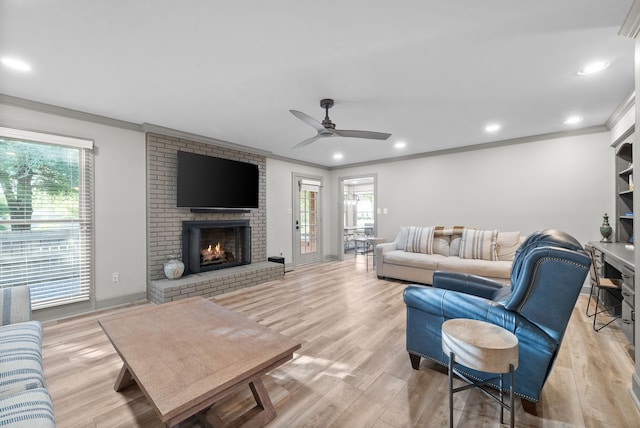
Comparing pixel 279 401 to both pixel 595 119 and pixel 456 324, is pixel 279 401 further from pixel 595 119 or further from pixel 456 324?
pixel 595 119

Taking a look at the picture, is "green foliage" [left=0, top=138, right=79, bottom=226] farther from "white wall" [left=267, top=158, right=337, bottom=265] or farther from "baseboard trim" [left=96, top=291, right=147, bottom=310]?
"white wall" [left=267, top=158, right=337, bottom=265]

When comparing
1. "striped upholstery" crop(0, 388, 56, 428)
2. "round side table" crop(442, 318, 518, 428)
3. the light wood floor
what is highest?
"round side table" crop(442, 318, 518, 428)

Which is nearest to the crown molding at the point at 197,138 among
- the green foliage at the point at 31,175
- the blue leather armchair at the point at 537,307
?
the green foliage at the point at 31,175

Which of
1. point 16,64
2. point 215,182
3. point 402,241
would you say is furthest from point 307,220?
point 16,64

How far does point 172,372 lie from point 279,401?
0.76 meters

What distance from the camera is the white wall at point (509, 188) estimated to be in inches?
157

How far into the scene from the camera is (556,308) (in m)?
1.51

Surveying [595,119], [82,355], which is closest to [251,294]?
[82,355]

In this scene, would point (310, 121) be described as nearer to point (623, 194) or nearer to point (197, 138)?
point (197, 138)

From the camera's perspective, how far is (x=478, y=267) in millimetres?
3980

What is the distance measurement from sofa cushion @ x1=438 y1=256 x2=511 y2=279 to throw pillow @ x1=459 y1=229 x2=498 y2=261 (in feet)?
0.44

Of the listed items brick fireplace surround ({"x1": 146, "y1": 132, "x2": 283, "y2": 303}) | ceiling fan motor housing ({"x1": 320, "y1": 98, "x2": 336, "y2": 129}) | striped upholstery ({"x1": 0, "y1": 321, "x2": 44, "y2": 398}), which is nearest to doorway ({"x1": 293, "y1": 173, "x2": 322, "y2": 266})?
brick fireplace surround ({"x1": 146, "y1": 132, "x2": 283, "y2": 303})

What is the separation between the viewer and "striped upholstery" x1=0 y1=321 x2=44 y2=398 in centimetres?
133

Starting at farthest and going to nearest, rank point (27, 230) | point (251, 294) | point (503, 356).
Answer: point (251, 294) → point (27, 230) → point (503, 356)
